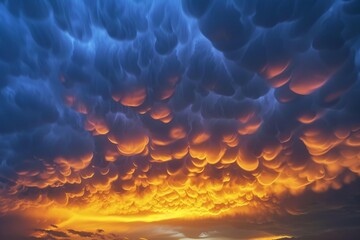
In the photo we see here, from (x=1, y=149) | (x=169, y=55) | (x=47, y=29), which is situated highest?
(x=47, y=29)

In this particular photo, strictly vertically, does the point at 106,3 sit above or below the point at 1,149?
above

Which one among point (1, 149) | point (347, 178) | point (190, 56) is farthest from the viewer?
point (347, 178)

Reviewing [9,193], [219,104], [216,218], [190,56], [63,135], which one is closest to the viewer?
[190,56]

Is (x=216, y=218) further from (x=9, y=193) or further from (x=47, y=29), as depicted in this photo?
(x=47, y=29)

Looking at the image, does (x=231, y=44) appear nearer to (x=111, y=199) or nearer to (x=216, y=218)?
(x=111, y=199)

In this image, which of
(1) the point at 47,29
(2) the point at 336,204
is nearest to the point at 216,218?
(2) the point at 336,204

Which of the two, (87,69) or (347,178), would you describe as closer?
(87,69)

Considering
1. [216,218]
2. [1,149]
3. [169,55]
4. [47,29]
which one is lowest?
[216,218]

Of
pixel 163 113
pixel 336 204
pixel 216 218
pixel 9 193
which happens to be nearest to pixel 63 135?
pixel 163 113

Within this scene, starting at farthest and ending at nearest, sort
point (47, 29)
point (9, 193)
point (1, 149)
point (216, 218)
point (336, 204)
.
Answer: point (216, 218), point (336, 204), point (9, 193), point (1, 149), point (47, 29)
